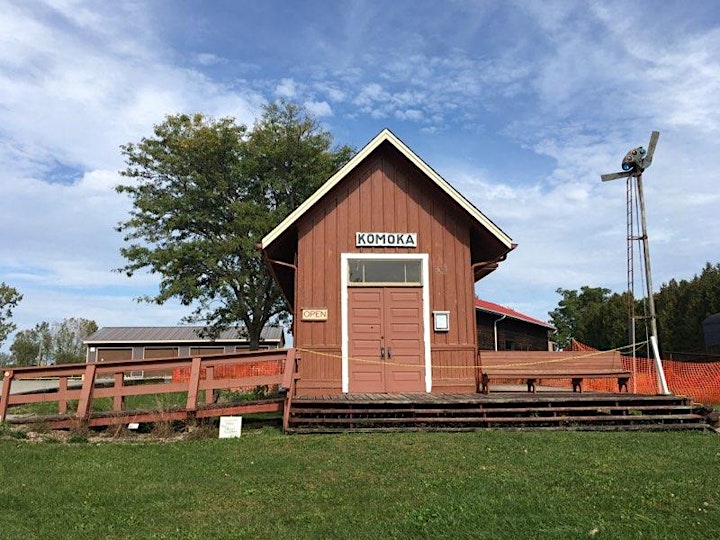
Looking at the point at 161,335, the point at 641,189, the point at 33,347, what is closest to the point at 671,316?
the point at 641,189

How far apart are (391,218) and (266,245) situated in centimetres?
283

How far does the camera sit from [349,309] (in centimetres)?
1242

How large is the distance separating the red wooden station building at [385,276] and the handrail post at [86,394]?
3966 millimetres

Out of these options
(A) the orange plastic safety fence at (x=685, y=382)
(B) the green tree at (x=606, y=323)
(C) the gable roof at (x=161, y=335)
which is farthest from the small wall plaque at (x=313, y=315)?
(C) the gable roof at (x=161, y=335)

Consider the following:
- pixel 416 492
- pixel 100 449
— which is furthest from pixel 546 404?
pixel 100 449

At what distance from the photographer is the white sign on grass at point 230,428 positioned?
9.51 m

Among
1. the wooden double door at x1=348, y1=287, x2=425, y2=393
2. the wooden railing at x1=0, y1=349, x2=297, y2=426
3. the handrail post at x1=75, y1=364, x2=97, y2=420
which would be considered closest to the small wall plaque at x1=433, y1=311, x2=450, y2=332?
the wooden double door at x1=348, y1=287, x2=425, y2=393

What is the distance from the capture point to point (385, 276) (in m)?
12.8

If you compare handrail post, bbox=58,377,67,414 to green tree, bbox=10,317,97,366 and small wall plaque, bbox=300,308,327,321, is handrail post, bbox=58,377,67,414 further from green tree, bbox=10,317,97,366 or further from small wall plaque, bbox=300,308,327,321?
green tree, bbox=10,317,97,366

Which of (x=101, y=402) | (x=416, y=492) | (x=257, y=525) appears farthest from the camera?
(x=101, y=402)

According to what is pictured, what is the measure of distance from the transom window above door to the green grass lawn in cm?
428

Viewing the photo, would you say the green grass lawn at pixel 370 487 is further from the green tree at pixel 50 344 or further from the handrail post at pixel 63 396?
the green tree at pixel 50 344

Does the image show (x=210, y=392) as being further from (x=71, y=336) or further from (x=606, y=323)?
(x=71, y=336)

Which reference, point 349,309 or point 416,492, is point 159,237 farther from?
point 416,492
